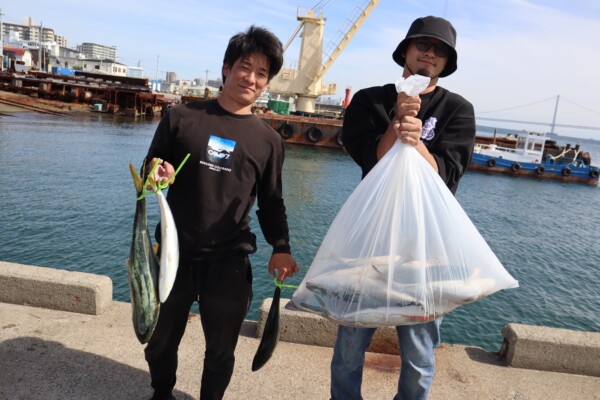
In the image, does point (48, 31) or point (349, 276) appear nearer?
point (349, 276)

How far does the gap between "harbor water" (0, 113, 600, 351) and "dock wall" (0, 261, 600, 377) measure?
3234 mm

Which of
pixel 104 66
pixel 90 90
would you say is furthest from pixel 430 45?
pixel 104 66

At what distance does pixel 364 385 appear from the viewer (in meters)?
2.89

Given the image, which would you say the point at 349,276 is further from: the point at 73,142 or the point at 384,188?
the point at 73,142

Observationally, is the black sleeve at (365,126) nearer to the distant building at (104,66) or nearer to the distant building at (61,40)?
the distant building at (104,66)

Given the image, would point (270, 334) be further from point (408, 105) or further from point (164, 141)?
point (408, 105)

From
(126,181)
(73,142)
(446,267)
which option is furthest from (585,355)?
(73,142)

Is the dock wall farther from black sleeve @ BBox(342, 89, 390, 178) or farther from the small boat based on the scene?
the small boat

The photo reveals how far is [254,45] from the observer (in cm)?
214

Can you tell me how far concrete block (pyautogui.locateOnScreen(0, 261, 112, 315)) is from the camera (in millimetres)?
3381

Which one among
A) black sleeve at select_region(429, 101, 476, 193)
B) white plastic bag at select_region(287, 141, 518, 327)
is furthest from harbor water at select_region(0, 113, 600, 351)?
black sleeve at select_region(429, 101, 476, 193)

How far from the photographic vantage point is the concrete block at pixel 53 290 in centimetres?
338

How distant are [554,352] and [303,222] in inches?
368

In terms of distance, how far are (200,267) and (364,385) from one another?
5.11 ft
